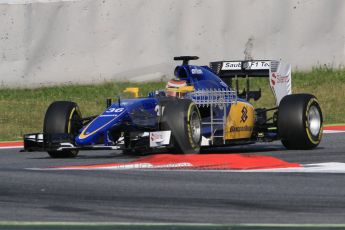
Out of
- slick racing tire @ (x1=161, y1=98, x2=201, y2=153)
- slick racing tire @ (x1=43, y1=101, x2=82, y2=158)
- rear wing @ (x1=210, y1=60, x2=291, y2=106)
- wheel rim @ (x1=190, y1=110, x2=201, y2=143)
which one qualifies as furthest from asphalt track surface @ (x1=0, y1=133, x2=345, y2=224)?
rear wing @ (x1=210, y1=60, x2=291, y2=106)

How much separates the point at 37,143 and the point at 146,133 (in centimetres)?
→ 135

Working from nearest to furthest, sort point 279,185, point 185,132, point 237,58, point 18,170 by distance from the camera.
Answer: point 279,185 → point 18,170 → point 185,132 → point 237,58

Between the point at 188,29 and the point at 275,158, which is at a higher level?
the point at 188,29

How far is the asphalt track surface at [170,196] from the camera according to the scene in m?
7.85

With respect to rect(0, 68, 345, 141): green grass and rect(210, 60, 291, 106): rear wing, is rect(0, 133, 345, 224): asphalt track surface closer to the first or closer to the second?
rect(210, 60, 291, 106): rear wing

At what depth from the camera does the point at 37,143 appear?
12.7m

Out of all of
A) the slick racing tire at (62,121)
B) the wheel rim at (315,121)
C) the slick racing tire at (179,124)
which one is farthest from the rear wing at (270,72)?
the slick racing tire at (62,121)

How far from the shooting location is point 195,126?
41.6ft

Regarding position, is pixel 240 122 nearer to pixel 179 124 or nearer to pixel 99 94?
pixel 179 124

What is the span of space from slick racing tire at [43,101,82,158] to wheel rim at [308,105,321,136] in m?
2.86

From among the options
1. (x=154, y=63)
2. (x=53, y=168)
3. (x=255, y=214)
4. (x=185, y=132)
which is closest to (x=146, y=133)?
(x=185, y=132)

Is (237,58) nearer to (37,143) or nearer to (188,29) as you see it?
(188,29)

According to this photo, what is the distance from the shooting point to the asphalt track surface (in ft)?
25.8

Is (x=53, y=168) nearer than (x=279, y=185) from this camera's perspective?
No
